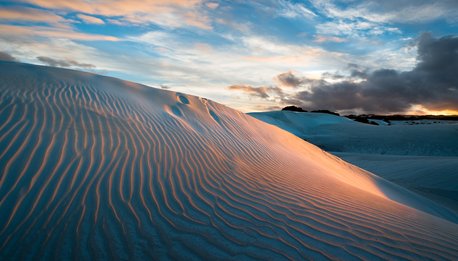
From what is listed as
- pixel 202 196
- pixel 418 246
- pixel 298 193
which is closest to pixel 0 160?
pixel 202 196

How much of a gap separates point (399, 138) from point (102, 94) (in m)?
24.9

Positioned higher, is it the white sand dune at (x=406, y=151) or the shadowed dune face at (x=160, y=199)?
the white sand dune at (x=406, y=151)

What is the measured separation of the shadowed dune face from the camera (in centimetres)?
271

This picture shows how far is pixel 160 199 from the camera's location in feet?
12.0

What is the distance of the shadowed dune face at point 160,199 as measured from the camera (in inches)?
107

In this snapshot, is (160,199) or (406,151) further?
(406,151)

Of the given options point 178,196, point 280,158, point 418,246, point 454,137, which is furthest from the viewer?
point 454,137

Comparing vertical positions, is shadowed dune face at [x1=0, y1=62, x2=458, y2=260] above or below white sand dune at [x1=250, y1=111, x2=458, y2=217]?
below

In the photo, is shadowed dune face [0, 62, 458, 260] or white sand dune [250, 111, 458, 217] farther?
white sand dune [250, 111, 458, 217]

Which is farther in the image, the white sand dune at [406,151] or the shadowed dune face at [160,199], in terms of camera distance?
the white sand dune at [406,151]

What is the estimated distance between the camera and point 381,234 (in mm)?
3080

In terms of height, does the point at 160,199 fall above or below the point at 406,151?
below

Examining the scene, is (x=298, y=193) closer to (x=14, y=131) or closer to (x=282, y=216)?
(x=282, y=216)

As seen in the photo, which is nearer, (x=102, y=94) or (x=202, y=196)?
(x=202, y=196)
